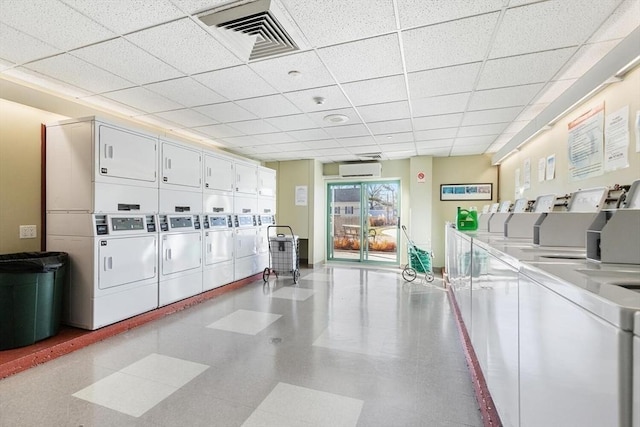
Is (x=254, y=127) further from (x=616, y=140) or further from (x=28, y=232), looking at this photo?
(x=616, y=140)

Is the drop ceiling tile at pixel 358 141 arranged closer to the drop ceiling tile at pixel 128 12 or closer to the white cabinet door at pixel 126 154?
the white cabinet door at pixel 126 154

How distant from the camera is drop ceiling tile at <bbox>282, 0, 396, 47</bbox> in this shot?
6.38ft

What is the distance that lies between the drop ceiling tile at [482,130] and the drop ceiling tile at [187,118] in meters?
3.95

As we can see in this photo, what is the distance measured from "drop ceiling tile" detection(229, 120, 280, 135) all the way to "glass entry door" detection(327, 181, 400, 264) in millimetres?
3471

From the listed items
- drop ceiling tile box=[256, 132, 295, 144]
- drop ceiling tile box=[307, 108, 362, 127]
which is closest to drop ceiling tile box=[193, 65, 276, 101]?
drop ceiling tile box=[307, 108, 362, 127]

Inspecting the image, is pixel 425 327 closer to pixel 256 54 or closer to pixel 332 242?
pixel 256 54

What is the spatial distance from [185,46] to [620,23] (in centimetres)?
329

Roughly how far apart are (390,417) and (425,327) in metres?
1.68

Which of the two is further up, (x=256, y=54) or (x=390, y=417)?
(x=256, y=54)

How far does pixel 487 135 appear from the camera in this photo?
5.01 meters

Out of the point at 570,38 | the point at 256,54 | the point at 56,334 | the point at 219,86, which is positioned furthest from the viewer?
the point at 219,86

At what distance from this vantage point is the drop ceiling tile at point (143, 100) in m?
3.36

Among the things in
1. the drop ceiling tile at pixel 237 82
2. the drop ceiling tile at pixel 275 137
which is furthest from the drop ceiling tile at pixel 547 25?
the drop ceiling tile at pixel 275 137

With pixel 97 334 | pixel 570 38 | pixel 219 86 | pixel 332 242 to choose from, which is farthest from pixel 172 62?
pixel 332 242
